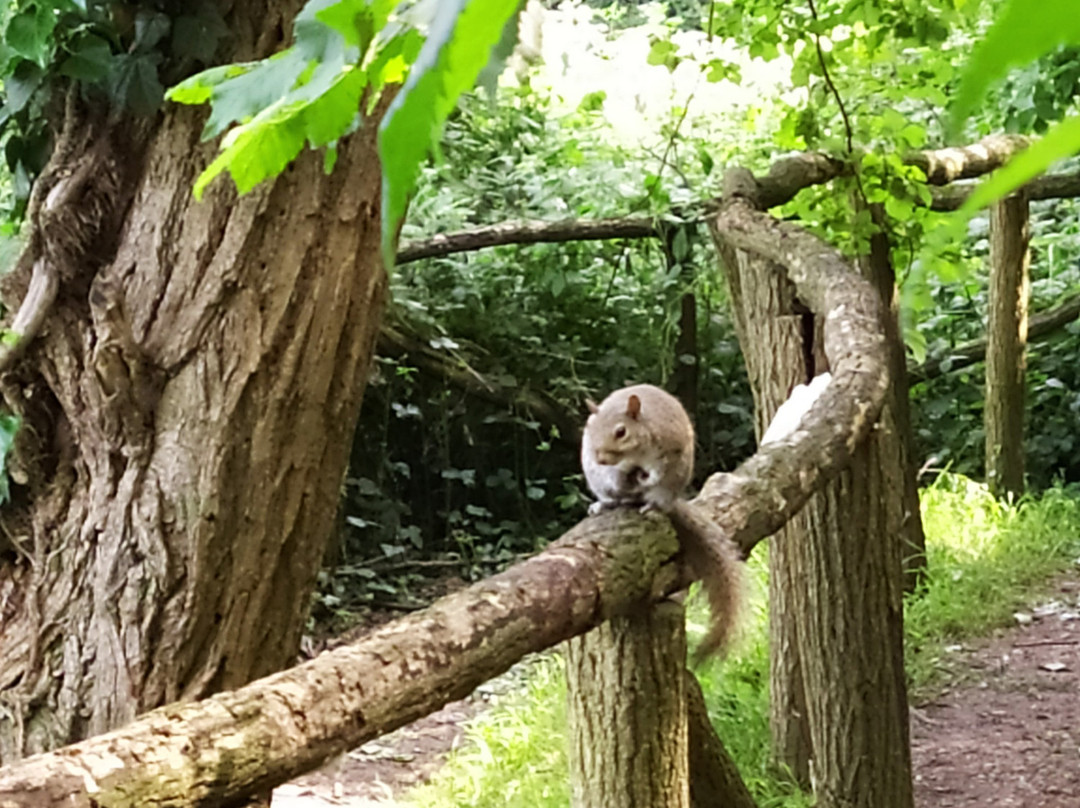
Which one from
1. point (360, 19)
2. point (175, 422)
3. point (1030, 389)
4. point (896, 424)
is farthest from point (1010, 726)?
point (360, 19)

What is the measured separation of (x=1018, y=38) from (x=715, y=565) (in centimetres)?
131

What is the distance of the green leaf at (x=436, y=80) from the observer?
18 cm

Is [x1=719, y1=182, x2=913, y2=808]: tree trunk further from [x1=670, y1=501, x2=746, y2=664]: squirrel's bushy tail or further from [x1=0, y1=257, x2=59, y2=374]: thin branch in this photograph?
[x1=0, y1=257, x2=59, y2=374]: thin branch

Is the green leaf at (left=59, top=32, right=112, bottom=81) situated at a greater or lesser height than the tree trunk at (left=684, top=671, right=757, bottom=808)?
greater

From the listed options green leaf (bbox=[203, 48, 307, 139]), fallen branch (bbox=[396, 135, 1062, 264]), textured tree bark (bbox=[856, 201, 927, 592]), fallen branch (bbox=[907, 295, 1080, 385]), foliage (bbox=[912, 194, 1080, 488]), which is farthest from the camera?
foliage (bbox=[912, 194, 1080, 488])

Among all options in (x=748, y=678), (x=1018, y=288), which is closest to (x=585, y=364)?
(x=1018, y=288)

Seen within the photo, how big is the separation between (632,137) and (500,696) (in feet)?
8.60

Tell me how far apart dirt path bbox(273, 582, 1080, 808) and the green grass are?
3.7 inches

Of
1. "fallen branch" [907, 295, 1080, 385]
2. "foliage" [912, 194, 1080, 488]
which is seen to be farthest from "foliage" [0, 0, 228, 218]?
"foliage" [912, 194, 1080, 488]

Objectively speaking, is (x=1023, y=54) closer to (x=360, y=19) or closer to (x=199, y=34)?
(x=360, y=19)

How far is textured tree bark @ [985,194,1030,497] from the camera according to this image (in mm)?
4380

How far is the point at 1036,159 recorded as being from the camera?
0.43 ft

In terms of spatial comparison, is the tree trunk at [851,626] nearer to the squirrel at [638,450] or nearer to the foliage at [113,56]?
the squirrel at [638,450]

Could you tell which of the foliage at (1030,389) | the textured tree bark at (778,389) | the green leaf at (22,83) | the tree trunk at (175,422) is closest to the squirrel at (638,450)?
the textured tree bark at (778,389)
